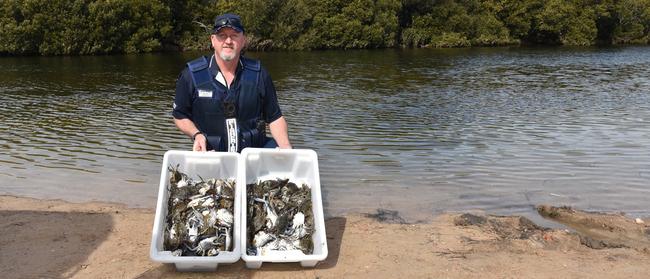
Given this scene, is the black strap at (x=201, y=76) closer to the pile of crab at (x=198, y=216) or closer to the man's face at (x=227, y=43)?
the man's face at (x=227, y=43)

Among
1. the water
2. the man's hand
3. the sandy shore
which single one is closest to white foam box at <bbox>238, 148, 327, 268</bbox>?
the sandy shore

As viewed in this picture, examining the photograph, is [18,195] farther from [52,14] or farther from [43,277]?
[52,14]

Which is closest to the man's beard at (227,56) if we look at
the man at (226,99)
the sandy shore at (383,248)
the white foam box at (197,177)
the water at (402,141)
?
the man at (226,99)

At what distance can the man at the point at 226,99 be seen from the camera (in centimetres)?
560

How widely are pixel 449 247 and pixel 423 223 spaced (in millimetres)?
1176

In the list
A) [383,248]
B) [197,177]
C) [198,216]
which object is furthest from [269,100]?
[383,248]

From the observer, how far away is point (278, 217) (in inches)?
212

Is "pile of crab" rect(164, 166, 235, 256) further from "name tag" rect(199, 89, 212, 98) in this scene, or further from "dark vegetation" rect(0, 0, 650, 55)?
"dark vegetation" rect(0, 0, 650, 55)

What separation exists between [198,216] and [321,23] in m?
61.2

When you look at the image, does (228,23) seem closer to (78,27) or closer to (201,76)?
(201,76)

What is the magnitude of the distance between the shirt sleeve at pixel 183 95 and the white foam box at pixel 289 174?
2.82 ft

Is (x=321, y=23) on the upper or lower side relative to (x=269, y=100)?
lower

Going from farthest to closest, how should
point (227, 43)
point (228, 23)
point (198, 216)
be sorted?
point (227, 43) < point (228, 23) < point (198, 216)


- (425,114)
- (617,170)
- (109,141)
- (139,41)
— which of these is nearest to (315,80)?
(425,114)
